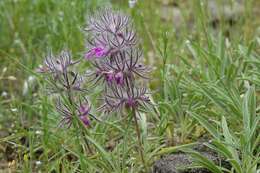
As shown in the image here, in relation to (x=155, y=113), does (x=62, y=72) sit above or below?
above

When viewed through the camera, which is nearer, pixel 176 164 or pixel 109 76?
pixel 109 76

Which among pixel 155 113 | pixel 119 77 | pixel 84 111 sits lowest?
pixel 155 113

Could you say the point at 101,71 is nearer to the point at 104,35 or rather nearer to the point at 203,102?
the point at 104,35

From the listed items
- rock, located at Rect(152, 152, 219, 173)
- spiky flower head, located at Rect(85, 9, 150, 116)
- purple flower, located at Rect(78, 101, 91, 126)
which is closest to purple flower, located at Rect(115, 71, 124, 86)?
spiky flower head, located at Rect(85, 9, 150, 116)

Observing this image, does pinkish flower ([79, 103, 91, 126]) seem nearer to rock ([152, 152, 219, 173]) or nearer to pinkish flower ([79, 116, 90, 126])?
pinkish flower ([79, 116, 90, 126])

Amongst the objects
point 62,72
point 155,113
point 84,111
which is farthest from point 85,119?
point 155,113

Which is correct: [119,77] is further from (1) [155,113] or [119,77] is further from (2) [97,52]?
(1) [155,113]

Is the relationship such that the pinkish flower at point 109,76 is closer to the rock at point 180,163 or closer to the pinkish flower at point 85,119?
the pinkish flower at point 85,119

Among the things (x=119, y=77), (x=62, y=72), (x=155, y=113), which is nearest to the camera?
(x=119, y=77)
